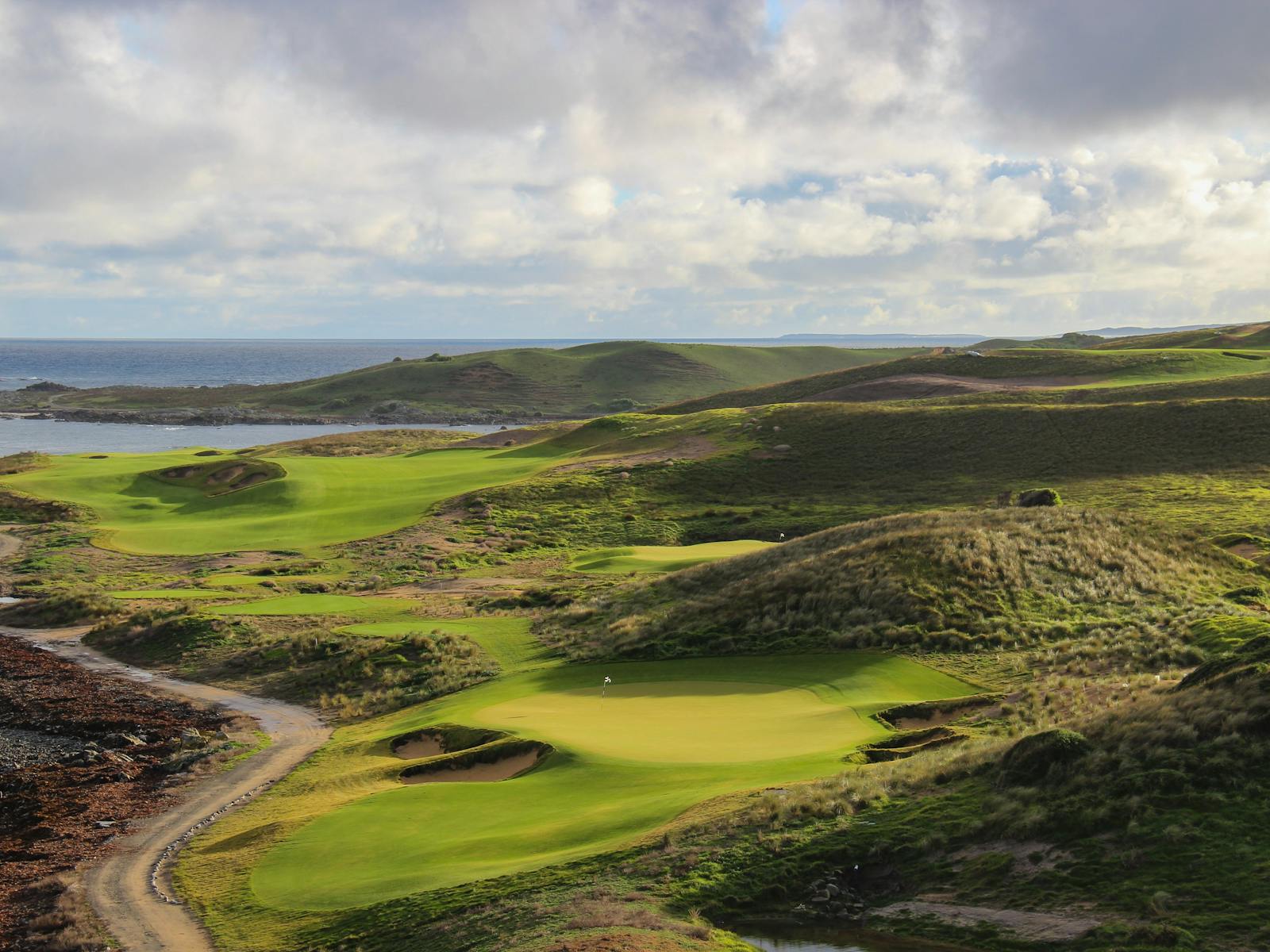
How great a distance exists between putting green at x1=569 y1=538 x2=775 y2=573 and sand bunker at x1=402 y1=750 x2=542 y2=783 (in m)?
21.4

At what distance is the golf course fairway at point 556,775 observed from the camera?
16047 millimetres

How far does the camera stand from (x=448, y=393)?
172 m

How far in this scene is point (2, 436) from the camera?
4648 inches

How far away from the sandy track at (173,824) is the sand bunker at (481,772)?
3.73 meters

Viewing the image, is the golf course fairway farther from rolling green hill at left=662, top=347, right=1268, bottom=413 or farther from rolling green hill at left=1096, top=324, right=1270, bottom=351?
rolling green hill at left=1096, top=324, right=1270, bottom=351

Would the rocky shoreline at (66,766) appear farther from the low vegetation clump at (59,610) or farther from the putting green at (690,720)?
the putting green at (690,720)

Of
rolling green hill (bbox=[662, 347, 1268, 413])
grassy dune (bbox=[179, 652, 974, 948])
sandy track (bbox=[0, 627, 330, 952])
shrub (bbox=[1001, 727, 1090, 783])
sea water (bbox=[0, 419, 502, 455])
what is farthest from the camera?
sea water (bbox=[0, 419, 502, 455])

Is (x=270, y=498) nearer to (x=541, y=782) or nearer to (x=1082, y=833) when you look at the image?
(x=541, y=782)

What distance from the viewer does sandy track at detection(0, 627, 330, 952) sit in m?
15.4

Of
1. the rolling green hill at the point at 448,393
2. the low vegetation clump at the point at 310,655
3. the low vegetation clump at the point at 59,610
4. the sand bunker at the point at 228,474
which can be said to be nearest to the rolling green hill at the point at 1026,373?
the sand bunker at the point at 228,474

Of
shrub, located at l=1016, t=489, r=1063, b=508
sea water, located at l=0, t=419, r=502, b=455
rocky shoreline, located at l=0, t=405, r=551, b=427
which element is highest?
rocky shoreline, located at l=0, t=405, r=551, b=427

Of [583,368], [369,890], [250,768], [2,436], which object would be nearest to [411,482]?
[250,768]

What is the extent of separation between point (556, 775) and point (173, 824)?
7532mm

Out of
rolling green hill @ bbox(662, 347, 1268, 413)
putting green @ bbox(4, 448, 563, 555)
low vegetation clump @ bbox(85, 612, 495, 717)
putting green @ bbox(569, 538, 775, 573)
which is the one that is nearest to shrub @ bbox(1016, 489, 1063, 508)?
putting green @ bbox(569, 538, 775, 573)
